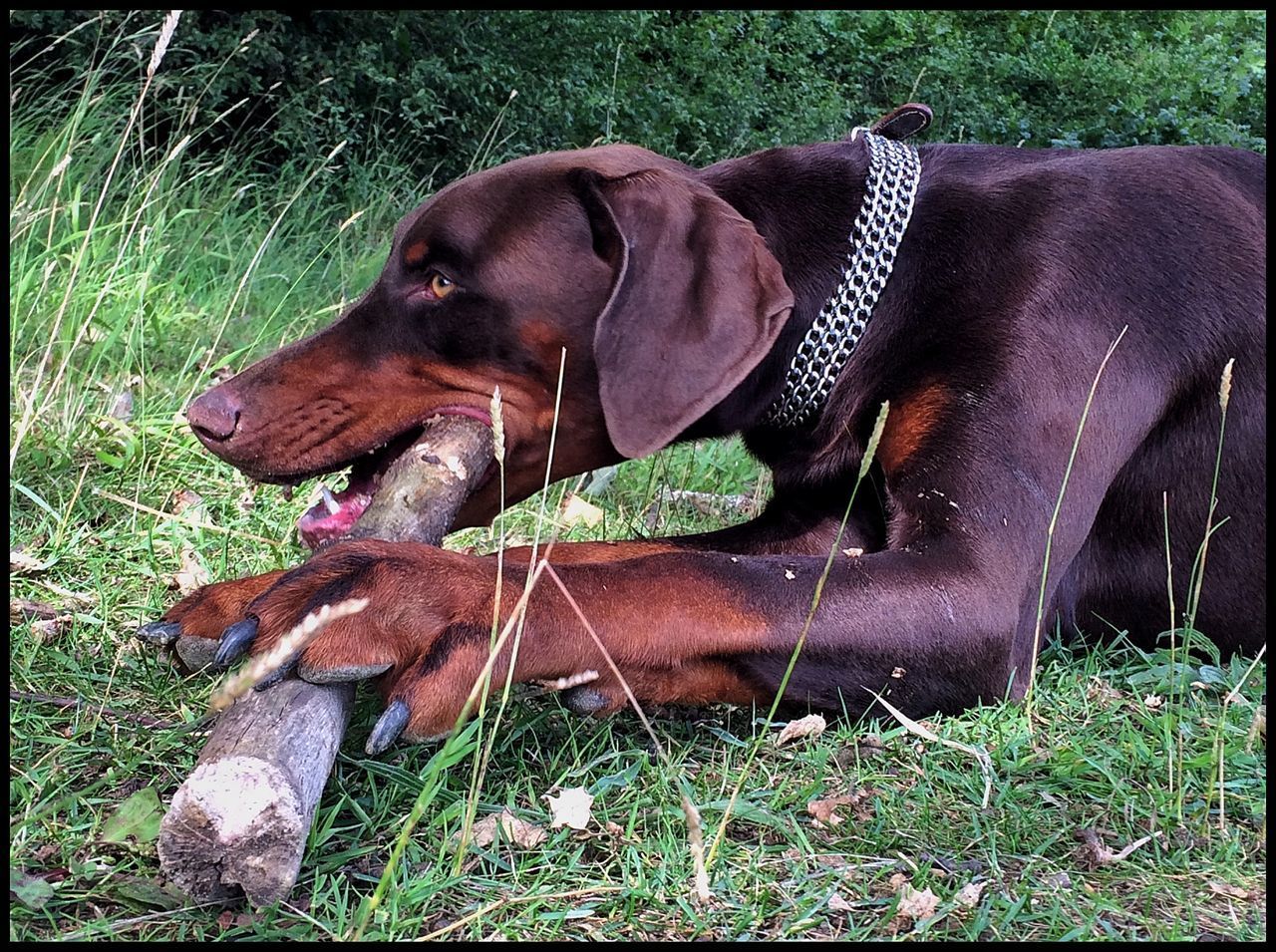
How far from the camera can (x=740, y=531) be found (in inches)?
106

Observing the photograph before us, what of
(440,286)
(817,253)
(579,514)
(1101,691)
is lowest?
(579,514)

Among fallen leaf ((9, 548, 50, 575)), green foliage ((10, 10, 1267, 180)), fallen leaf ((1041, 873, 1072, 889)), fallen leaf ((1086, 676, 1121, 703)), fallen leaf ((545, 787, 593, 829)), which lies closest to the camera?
Result: fallen leaf ((1041, 873, 1072, 889))

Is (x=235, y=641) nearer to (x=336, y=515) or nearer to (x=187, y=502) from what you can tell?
(x=336, y=515)

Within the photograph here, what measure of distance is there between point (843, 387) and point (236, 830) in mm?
1483

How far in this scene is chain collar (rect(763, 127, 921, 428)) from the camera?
241 centimetres

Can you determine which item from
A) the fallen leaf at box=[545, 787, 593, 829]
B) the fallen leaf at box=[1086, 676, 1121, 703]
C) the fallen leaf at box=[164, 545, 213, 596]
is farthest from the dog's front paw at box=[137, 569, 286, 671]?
the fallen leaf at box=[1086, 676, 1121, 703]

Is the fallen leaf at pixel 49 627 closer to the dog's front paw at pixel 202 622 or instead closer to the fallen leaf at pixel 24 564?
the fallen leaf at pixel 24 564

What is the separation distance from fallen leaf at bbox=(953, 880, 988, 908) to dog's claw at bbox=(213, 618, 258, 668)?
102cm

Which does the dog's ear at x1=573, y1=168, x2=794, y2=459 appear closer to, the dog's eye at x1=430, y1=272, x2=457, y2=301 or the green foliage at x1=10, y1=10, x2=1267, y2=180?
the dog's eye at x1=430, y1=272, x2=457, y2=301

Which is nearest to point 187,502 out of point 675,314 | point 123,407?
point 123,407

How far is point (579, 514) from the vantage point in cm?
348

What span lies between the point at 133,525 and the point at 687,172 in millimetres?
1558

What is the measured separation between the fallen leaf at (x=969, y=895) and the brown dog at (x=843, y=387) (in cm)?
44

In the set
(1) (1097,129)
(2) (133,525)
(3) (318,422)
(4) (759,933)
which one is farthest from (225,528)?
(1) (1097,129)
